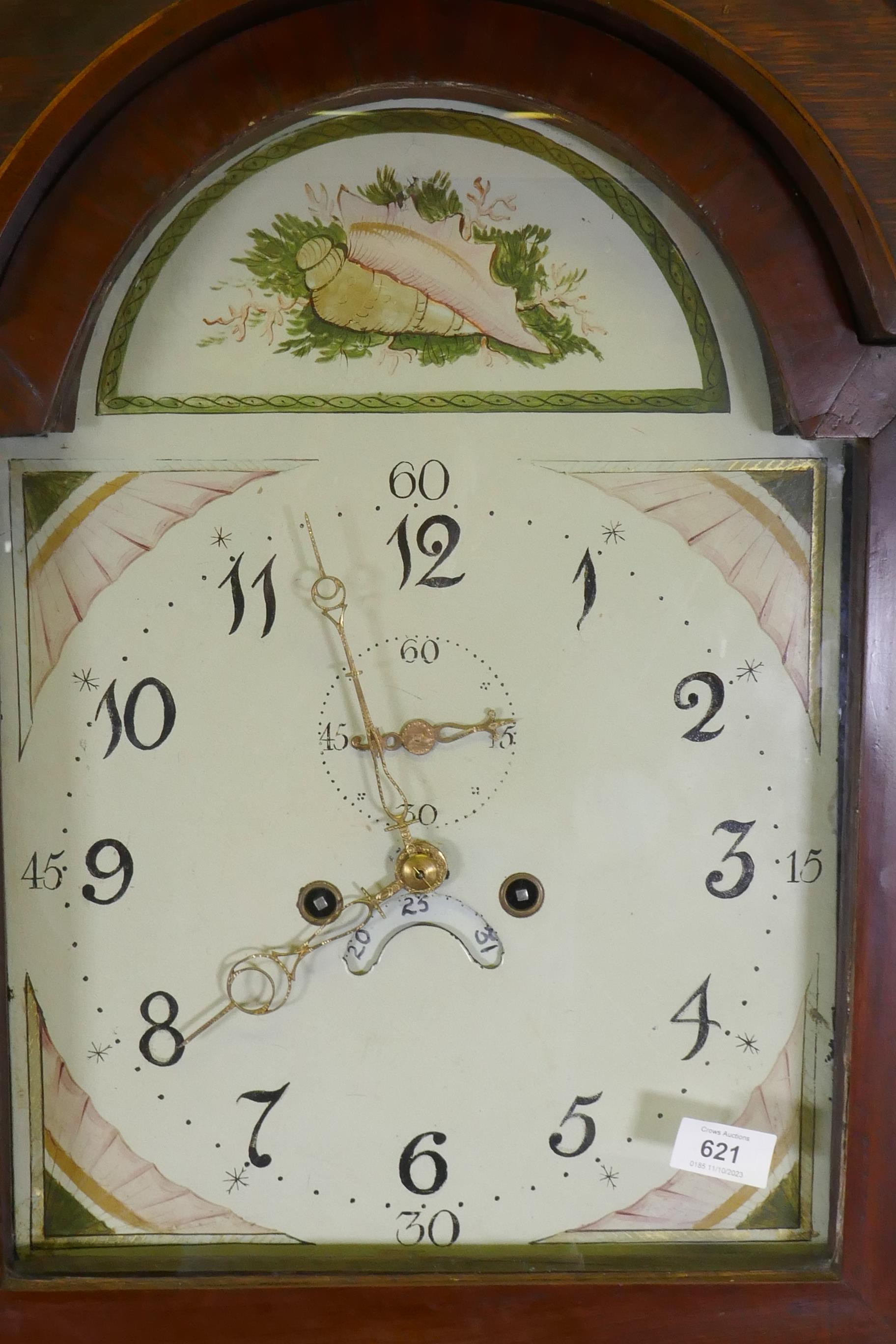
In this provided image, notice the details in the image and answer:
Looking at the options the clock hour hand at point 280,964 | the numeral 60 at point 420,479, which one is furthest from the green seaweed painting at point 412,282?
the clock hour hand at point 280,964

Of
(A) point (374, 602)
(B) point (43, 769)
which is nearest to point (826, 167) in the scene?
(A) point (374, 602)

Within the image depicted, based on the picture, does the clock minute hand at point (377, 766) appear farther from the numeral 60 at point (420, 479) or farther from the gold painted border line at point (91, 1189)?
the gold painted border line at point (91, 1189)

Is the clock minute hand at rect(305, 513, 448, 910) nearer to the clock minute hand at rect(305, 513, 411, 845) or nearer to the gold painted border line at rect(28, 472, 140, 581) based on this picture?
the clock minute hand at rect(305, 513, 411, 845)

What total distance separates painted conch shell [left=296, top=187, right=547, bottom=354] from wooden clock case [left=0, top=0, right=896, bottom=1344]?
12 centimetres

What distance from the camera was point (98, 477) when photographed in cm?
112

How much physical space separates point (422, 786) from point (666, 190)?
0.69 meters

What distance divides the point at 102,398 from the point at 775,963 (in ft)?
3.19

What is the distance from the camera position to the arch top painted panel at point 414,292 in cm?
109

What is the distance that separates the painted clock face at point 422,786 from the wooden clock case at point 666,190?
5 centimetres

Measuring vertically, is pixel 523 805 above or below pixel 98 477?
below

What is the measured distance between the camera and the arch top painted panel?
1.09 meters

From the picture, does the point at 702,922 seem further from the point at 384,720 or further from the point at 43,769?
the point at 43,769

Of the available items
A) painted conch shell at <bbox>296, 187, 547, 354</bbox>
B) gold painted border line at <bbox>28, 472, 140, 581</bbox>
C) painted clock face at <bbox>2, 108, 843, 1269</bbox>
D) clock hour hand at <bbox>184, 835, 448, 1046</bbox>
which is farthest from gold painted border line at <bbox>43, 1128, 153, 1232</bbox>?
painted conch shell at <bbox>296, 187, 547, 354</bbox>

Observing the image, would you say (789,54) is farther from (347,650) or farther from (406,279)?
(347,650)
